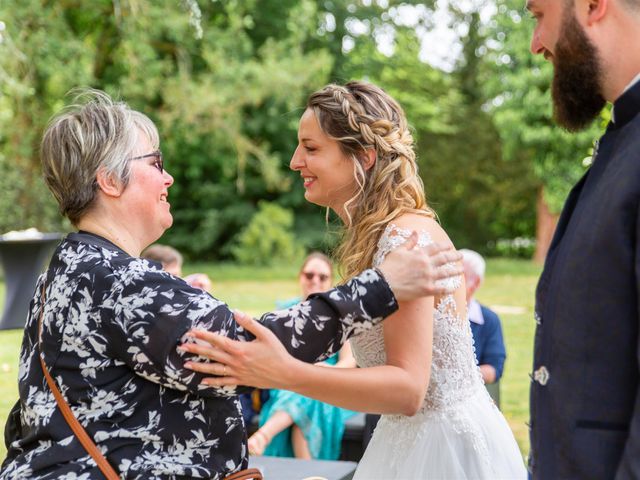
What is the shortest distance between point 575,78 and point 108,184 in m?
1.26

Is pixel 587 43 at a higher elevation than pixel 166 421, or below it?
higher

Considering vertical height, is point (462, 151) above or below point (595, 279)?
below

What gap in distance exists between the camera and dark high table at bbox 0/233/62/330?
38.2 feet

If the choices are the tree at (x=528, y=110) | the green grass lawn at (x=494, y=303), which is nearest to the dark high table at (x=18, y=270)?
the green grass lawn at (x=494, y=303)

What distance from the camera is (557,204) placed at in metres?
25.6

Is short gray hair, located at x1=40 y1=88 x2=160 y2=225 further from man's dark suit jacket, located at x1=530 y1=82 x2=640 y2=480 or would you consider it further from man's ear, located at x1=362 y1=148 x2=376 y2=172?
man's dark suit jacket, located at x1=530 y1=82 x2=640 y2=480

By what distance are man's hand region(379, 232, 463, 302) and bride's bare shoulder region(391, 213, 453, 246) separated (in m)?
0.35

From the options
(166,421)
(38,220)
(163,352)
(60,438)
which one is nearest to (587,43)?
(163,352)

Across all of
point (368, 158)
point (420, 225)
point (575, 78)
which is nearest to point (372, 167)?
point (368, 158)

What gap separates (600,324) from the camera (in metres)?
1.63

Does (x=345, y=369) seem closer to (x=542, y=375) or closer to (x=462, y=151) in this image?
(x=542, y=375)

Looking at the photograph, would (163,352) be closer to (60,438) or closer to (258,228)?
(60,438)

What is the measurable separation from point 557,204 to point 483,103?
10965 mm

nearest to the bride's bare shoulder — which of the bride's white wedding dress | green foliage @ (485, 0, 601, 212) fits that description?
the bride's white wedding dress
